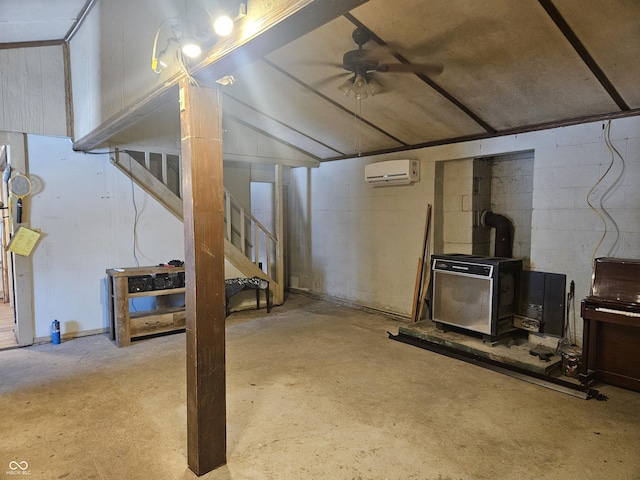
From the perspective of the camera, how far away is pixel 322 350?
4156 mm

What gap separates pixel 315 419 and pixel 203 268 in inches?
54.2

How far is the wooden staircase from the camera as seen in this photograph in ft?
16.5

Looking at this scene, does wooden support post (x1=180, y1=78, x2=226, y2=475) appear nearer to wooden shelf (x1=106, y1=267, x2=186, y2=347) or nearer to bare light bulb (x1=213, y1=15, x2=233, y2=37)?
bare light bulb (x1=213, y1=15, x2=233, y2=37)

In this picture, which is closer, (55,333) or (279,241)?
(55,333)

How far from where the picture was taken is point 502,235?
472 centimetres

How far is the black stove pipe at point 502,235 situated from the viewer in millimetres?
4707

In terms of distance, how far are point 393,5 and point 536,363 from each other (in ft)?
10.2

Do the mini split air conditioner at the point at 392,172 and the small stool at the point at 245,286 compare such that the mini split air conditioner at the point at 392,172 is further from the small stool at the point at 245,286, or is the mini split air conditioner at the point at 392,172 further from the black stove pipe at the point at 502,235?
the small stool at the point at 245,286

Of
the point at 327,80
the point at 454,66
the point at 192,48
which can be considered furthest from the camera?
the point at 327,80

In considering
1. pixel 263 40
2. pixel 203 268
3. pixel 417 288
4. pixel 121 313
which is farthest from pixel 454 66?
pixel 121 313

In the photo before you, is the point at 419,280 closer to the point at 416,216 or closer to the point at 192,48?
the point at 416,216

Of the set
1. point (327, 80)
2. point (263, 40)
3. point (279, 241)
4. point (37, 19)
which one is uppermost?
point (37, 19)

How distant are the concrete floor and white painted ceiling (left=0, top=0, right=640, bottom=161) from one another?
2163 millimetres

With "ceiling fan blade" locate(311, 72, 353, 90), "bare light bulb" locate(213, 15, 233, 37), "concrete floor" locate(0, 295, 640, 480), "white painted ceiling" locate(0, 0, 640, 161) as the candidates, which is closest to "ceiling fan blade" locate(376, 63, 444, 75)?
"white painted ceiling" locate(0, 0, 640, 161)
